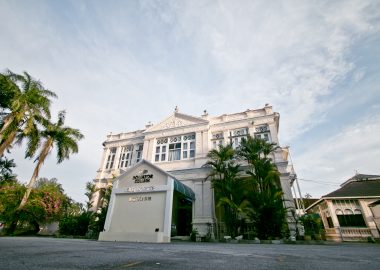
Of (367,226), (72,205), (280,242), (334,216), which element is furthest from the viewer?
(72,205)

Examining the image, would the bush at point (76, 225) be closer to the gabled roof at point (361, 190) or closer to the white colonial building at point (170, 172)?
the white colonial building at point (170, 172)

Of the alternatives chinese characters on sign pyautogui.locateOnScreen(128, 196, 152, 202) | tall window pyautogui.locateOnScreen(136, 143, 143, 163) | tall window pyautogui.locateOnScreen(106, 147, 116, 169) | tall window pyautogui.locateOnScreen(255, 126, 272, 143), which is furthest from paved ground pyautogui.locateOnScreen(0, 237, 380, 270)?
tall window pyautogui.locateOnScreen(106, 147, 116, 169)

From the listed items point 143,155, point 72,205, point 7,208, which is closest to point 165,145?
point 143,155

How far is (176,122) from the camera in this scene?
20.9m

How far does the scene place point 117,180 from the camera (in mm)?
14312

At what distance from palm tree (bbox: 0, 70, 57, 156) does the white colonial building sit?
7.81 meters

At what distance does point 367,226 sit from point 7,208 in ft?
99.6

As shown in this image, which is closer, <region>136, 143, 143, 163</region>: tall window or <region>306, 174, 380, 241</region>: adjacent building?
<region>306, 174, 380, 241</region>: adjacent building

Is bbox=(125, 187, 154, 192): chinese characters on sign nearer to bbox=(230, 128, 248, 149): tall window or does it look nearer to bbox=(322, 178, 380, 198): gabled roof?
bbox=(230, 128, 248, 149): tall window

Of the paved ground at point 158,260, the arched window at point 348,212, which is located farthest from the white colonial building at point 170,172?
the paved ground at point 158,260

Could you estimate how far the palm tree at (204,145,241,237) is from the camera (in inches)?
506

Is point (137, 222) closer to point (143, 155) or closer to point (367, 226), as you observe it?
point (143, 155)

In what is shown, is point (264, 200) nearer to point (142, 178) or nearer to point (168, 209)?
point (168, 209)

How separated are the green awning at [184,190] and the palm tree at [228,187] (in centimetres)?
214
